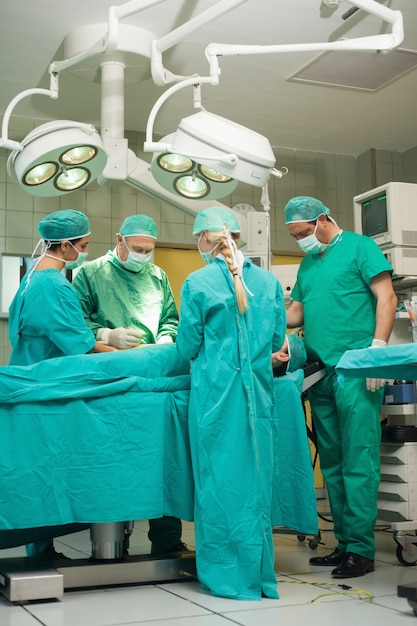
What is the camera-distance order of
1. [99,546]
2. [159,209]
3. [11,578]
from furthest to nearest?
[159,209] → [99,546] → [11,578]

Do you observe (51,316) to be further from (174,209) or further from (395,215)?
(174,209)

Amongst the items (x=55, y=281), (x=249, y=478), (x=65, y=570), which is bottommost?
(x=65, y=570)

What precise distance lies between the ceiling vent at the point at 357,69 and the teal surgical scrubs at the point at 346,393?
1853mm

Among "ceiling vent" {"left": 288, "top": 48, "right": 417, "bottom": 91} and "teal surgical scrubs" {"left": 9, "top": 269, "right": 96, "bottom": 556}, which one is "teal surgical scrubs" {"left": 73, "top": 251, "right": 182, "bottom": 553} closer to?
"teal surgical scrubs" {"left": 9, "top": 269, "right": 96, "bottom": 556}

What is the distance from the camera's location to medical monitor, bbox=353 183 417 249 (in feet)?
13.1

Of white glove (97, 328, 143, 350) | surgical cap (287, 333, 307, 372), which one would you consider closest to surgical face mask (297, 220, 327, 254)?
surgical cap (287, 333, 307, 372)

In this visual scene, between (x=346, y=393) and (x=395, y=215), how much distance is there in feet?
4.00

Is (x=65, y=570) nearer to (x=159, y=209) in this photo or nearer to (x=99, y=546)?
(x=99, y=546)

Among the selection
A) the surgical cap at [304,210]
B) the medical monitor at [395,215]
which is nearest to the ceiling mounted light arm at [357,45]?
the medical monitor at [395,215]

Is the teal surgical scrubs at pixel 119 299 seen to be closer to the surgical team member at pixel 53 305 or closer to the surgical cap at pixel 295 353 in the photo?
the surgical team member at pixel 53 305

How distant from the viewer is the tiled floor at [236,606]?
233cm

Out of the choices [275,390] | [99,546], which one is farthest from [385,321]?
[99,546]

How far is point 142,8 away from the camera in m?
3.91

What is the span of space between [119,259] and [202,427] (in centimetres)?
129
